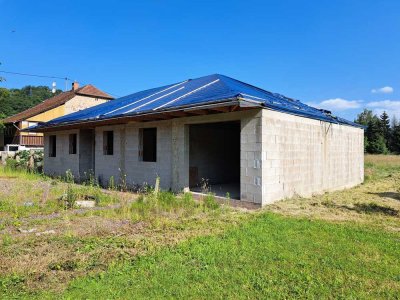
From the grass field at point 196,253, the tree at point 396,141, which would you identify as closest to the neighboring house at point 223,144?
the grass field at point 196,253

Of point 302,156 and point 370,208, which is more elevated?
point 302,156

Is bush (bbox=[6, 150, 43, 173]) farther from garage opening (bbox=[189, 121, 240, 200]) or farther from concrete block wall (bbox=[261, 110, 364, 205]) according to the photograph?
concrete block wall (bbox=[261, 110, 364, 205])

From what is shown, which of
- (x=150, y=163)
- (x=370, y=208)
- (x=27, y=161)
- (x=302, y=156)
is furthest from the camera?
(x=27, y=161)

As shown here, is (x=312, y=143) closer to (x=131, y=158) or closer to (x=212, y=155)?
(x=212, y=155)

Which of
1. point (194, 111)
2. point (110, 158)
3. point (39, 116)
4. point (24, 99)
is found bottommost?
point (110, 158)

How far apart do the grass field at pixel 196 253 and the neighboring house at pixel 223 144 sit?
5.44 ft

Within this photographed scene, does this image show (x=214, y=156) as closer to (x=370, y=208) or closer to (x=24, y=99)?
(x=370, y=208)

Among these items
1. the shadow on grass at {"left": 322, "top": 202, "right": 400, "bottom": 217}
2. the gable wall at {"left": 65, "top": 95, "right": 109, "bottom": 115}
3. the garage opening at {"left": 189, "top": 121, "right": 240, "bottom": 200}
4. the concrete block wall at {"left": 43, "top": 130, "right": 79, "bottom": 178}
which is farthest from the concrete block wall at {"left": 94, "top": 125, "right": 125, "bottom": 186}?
the gable wall at {"left": 65, "top": 95, "right": 109, "bottom": 115}

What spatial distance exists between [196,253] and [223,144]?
31.7ft

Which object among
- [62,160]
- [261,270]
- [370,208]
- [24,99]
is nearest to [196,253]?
[261,270]

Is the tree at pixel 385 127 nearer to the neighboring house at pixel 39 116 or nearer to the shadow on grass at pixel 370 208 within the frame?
the neighboring house at pixel 39 116

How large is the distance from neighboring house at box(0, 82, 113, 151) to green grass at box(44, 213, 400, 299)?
28680 millimetres

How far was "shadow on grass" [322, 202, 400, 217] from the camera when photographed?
758 centimetres

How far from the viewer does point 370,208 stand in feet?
26.8
